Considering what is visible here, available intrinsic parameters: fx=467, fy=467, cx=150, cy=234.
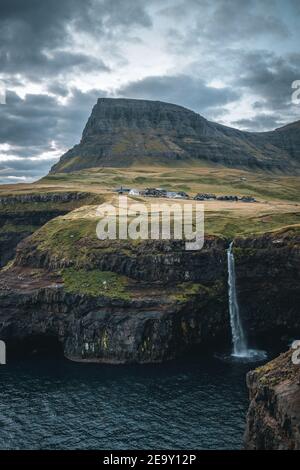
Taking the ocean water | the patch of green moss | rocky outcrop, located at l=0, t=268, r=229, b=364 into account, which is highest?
the patch of green moss

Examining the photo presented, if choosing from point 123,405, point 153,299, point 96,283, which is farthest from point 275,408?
point 96,283

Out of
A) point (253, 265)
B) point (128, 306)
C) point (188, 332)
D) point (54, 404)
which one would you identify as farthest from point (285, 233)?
point (54, 404)

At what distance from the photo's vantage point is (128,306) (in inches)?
4220

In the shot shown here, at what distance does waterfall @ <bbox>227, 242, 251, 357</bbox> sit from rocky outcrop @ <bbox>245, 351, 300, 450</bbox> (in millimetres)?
46001

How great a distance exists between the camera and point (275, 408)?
177ft

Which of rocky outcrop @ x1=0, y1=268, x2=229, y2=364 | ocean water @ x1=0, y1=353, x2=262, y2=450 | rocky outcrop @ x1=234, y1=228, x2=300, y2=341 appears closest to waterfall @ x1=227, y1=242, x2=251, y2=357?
rocky outcrop @ x1=234, y1=228, x2=300, y2=341

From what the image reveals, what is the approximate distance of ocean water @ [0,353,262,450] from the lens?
68.1 meters

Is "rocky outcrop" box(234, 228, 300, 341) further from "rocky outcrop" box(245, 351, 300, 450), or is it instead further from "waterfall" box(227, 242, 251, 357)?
"rocky outcrop" box(245, 351, 300, 450)

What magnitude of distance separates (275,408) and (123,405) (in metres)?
33.9

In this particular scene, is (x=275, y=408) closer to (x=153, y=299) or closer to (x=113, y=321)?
(x=153, y=299)

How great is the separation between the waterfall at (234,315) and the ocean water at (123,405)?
1030cm

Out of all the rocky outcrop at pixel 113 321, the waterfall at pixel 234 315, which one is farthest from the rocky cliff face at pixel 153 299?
the waterfall at pixel 234 315
